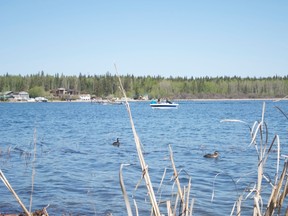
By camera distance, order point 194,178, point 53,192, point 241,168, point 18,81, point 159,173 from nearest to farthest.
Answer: point 53,192, point 194,178, point 159,173, point 241,168, point 18,81

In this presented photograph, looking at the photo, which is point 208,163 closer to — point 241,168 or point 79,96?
point 241,168

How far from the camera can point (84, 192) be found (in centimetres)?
1084

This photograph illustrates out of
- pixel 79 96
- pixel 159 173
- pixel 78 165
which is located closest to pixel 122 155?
pixel 78 165

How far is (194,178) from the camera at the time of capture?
1266 centimetres

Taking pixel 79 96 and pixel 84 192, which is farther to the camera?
pixel 79 96

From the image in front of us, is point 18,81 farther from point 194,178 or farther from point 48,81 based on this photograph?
point 194,178

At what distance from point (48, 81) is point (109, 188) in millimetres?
175715

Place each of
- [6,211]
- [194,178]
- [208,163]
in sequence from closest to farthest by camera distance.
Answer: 1. [6,211]
2. [194,178]
3. [208,163]

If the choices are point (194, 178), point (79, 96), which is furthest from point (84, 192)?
point (79, 96)

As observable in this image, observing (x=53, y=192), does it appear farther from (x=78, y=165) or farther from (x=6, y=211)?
(x=78, y=165)

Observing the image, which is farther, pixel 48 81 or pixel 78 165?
pixel 48 81

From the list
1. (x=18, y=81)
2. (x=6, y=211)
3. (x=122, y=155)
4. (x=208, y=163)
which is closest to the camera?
(x=6, y=211)

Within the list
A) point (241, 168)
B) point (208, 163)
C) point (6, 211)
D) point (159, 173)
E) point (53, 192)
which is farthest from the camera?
point (208, 163)

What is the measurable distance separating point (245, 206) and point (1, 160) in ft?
34.8
